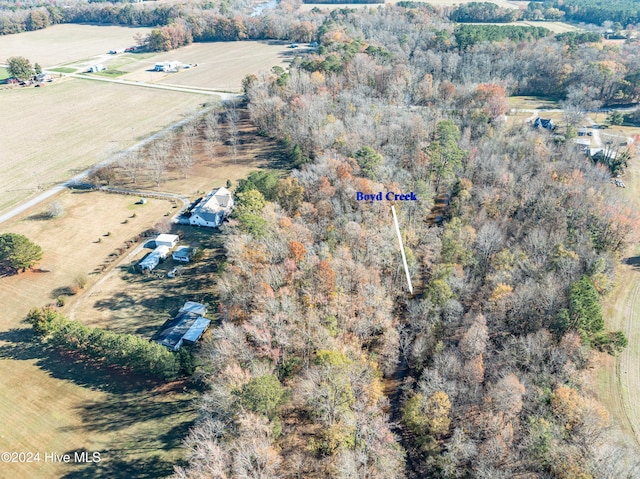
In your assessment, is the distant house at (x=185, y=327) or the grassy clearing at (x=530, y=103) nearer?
the distant house at (x=185, y=327)

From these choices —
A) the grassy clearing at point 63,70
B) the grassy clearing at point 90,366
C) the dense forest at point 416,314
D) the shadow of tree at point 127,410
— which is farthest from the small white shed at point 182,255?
the grassy clearing at point 63,70

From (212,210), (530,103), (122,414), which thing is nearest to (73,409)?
(122,414)

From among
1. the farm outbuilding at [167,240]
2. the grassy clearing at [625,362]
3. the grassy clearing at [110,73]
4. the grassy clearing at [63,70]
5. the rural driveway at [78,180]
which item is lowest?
the grassy clearing at [625,362]

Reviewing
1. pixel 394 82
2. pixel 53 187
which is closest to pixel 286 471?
pixel 53 187

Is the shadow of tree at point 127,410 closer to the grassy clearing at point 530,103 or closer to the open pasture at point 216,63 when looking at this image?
→ the grassy clearing at point 530,103

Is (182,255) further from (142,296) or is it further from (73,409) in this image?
(73,409)

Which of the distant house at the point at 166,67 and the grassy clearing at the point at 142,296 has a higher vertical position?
the distant house at the point at 166,67

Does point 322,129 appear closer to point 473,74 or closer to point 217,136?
point 217,136
